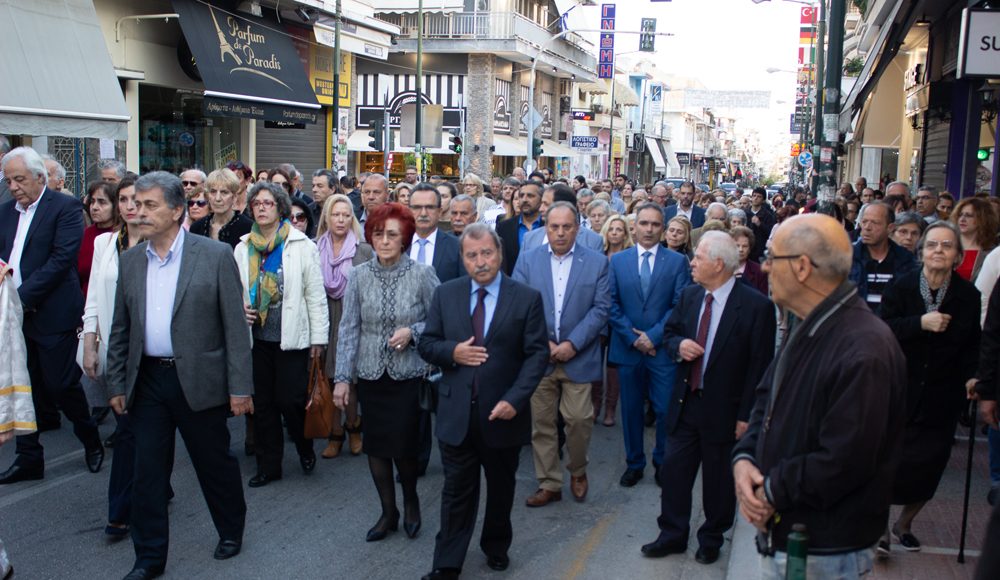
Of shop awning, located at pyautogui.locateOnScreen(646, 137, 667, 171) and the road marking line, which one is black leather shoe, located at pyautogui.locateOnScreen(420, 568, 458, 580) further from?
shop awning, located at pyautogui.locateOnScreen(646, 137, 667, 171)

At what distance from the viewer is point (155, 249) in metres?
5.25

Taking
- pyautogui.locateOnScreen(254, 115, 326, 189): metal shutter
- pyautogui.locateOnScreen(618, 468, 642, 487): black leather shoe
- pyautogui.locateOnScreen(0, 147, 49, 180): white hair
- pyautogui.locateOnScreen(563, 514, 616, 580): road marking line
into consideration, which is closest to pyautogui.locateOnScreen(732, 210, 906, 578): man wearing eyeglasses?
pyautogui.locateOnScreen(563, 514, 616, 580): road marking line

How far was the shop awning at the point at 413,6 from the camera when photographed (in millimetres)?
40750

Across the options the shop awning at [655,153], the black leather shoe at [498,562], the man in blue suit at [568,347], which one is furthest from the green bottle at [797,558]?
the shop awning at [655,153]

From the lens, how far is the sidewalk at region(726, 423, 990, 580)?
5574mm

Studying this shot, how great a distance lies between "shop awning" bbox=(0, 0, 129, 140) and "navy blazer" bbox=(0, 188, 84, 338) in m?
7.32

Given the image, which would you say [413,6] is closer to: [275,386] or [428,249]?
[428,249]

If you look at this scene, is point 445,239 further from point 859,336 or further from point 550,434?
point 859,336

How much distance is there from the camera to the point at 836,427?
10.5ft

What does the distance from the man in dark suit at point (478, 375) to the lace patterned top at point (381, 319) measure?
493 mm

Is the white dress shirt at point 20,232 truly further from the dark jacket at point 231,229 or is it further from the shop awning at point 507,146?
the shop awning at point 507,146

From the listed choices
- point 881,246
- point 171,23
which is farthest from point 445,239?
point 171,23

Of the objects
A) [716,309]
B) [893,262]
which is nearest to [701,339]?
[716,309]

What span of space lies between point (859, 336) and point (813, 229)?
0.41 meters
